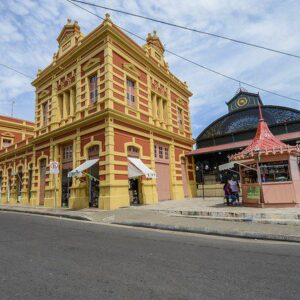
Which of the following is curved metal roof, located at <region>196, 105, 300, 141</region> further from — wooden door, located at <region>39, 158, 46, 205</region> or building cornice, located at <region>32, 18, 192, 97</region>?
wooden door, located at <region>39, 158, 46, 205</region>

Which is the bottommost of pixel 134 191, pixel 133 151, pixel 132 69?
pixel 134 191

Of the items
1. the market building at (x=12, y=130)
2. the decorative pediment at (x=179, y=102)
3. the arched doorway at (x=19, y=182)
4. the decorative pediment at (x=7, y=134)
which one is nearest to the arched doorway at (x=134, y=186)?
the decorative pediment at (x=179, y=102)

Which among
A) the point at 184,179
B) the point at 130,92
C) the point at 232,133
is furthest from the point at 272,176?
the point at 232,133

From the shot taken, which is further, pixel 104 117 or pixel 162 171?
pixel 162 171

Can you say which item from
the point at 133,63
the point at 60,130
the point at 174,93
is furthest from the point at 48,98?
the point at 174,93

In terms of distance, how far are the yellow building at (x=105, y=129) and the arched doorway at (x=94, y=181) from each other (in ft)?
0.20

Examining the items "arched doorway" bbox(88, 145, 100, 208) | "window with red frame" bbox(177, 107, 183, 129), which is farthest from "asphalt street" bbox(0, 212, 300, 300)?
"window with red frame" bbox(177, 107, 183, 129)

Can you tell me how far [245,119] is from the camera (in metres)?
25.0

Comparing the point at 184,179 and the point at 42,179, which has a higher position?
the point at 42,179

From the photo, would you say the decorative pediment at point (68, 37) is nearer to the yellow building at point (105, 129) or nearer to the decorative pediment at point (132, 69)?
the yellow building at point (105, 129)

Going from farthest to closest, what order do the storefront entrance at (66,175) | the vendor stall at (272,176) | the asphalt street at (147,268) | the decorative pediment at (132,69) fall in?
the storefront entrance at (66,175), the decorative pediment at (132,69), the vendor stall at (272,176), the asphalt street at (147,268)

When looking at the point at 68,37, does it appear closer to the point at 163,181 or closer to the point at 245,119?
the point at 163,181

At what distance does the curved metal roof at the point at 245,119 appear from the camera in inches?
869

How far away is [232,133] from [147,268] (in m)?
21.8
